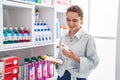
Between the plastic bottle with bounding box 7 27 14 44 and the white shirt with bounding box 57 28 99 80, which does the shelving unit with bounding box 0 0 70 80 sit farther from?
the white shirt with bounding box 57 28 99 80

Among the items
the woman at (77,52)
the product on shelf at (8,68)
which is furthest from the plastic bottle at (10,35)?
the woman at (77,52)

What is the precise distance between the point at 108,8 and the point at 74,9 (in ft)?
5.17

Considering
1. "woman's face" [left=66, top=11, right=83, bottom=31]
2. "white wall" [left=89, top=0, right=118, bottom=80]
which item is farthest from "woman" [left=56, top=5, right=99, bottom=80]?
"white wall" [left=89, top=0, right=118, bottom=80]

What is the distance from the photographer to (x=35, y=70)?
2.10 meters

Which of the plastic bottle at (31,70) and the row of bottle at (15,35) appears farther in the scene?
the plastic bottle at (31,70)

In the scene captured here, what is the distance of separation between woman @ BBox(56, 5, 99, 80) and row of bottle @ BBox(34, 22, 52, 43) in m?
0.39

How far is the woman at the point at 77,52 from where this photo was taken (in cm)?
173

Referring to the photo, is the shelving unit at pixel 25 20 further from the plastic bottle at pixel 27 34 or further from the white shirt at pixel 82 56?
the white shirt at pixel 82 56

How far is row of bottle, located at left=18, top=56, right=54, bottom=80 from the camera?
194 cm

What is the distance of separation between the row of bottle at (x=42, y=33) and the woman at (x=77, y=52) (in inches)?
15.5

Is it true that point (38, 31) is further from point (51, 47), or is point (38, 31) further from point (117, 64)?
point (117, 64)

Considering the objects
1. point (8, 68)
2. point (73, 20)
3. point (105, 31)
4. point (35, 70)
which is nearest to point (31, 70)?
point (35, 70)

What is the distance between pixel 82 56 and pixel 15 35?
64 cm

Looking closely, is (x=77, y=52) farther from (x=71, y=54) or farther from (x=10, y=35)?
(x=10, y=35)
